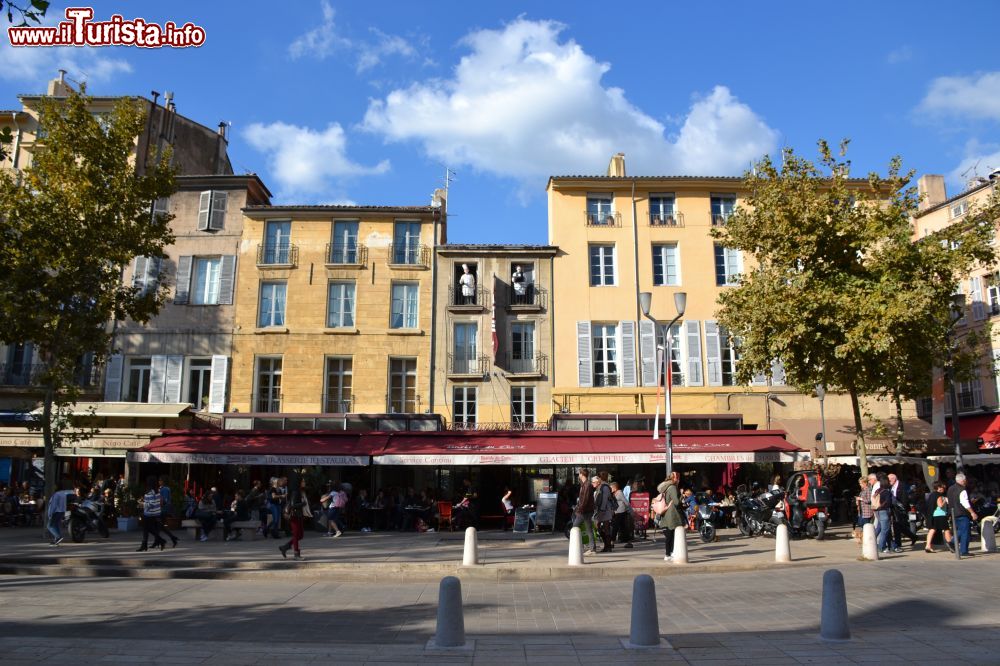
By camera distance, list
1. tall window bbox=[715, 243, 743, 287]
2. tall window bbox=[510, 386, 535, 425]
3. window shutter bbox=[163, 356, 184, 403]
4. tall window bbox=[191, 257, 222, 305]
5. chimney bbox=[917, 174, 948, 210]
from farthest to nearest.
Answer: chimney bbox=[917, 174, 948, 210]
tall window bbox=[715, 243, 743, 287]
tall window bbox=[191, 257, 222, 305]
window shutter bbox=[163, 356, 184, 403]
tall window bbox=[510, 386, 535, 425]

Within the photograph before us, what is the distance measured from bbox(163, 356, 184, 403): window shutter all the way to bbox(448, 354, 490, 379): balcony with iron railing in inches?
321

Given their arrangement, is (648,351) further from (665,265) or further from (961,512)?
(961,512)

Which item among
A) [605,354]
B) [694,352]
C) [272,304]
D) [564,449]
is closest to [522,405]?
[605,354]

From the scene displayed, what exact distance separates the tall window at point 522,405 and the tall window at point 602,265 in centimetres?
405

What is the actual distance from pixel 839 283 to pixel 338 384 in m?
14.1

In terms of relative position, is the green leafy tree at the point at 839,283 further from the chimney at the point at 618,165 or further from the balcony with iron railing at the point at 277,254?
the balcony with iron railing at the point at 277,254

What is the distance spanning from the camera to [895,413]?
22.2m

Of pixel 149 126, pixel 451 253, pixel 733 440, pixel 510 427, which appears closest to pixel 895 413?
pixel 733 440

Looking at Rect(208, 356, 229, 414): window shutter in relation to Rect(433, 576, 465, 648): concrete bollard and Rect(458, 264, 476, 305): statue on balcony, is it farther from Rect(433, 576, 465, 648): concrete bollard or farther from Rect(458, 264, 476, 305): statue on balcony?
Rect(433, 576, 465, 648): concrete bollard

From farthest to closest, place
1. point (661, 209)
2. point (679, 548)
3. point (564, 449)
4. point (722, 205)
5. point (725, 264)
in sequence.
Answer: point (722, 205)
point (661, 209)
point (725, 264)
point (564, 449)
point (679, 548)

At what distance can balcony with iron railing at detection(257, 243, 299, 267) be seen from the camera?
74.7 ft

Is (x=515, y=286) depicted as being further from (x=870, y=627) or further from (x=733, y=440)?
(x=870, y=627)

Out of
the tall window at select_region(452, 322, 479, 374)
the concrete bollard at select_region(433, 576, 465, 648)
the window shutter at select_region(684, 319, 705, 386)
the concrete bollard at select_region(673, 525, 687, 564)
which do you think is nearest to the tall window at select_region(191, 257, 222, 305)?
the tall window at select_region(452, 322, 479, 374)

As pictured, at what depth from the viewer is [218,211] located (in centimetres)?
2320
